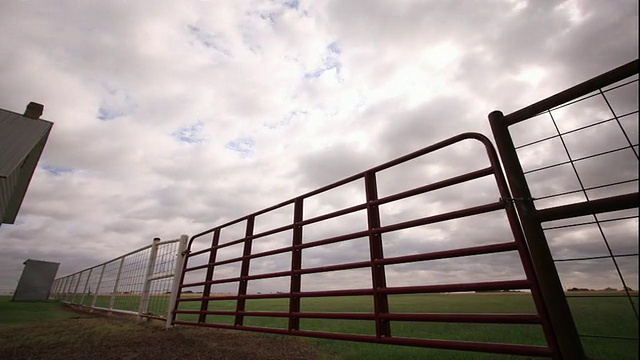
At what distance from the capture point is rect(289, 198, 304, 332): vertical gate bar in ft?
9.51

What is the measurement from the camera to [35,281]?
1589 centimetres

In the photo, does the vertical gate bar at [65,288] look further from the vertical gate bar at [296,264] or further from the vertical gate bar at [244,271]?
the vertical gate bar at [296,264]

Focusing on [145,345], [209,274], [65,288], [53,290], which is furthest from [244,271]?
[53,290]

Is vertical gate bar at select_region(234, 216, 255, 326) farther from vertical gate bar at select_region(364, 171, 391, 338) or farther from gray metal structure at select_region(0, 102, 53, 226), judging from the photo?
gray metal structure at select_region(0, 102, 53, 226)

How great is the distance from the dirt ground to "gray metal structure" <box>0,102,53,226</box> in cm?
301

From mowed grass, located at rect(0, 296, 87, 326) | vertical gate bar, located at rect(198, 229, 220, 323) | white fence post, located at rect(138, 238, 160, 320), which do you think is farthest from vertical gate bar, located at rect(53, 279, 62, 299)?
vertical gate bar, located at rect(198, 229, 220, 323)

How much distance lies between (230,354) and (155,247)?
A: 3.91 meters

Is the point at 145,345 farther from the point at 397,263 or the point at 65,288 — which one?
the point at 65,288

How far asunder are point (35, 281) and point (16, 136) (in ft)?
45.3

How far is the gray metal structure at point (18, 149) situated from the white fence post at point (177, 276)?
3.13 meters

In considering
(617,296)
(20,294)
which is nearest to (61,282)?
(20,294)

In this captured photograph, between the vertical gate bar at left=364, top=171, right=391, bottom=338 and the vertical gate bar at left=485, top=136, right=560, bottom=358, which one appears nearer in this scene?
the vertical gate bar at left=485, top=136, right=560, bottom=358

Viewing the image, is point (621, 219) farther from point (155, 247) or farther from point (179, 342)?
point (155, 247)

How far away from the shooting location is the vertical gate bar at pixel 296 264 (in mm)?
2898
